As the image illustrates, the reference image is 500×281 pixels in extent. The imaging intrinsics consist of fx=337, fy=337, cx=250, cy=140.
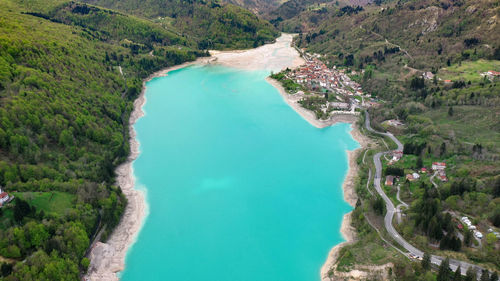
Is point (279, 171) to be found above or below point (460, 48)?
below

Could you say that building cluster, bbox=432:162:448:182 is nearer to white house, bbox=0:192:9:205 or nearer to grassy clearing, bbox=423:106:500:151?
grassy clearing, bbox=423:106:500:151

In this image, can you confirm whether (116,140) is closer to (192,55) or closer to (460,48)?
(192,55)

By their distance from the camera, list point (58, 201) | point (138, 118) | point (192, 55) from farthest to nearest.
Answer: point (192, 55) → point (138, 118) → point (58, 201)

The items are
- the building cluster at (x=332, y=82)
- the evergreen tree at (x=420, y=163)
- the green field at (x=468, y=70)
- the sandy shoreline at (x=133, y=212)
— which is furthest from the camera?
the building cluster at (x=332, y=82)

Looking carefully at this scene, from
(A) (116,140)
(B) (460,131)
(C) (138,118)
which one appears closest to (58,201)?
(A) (116,140)

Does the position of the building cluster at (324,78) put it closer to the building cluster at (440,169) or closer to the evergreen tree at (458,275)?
the building cluster at (440,169)

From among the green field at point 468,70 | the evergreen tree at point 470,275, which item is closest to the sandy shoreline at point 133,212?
the evergreen tree at point 470,275

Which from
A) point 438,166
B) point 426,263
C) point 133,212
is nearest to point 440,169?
point 438,166
